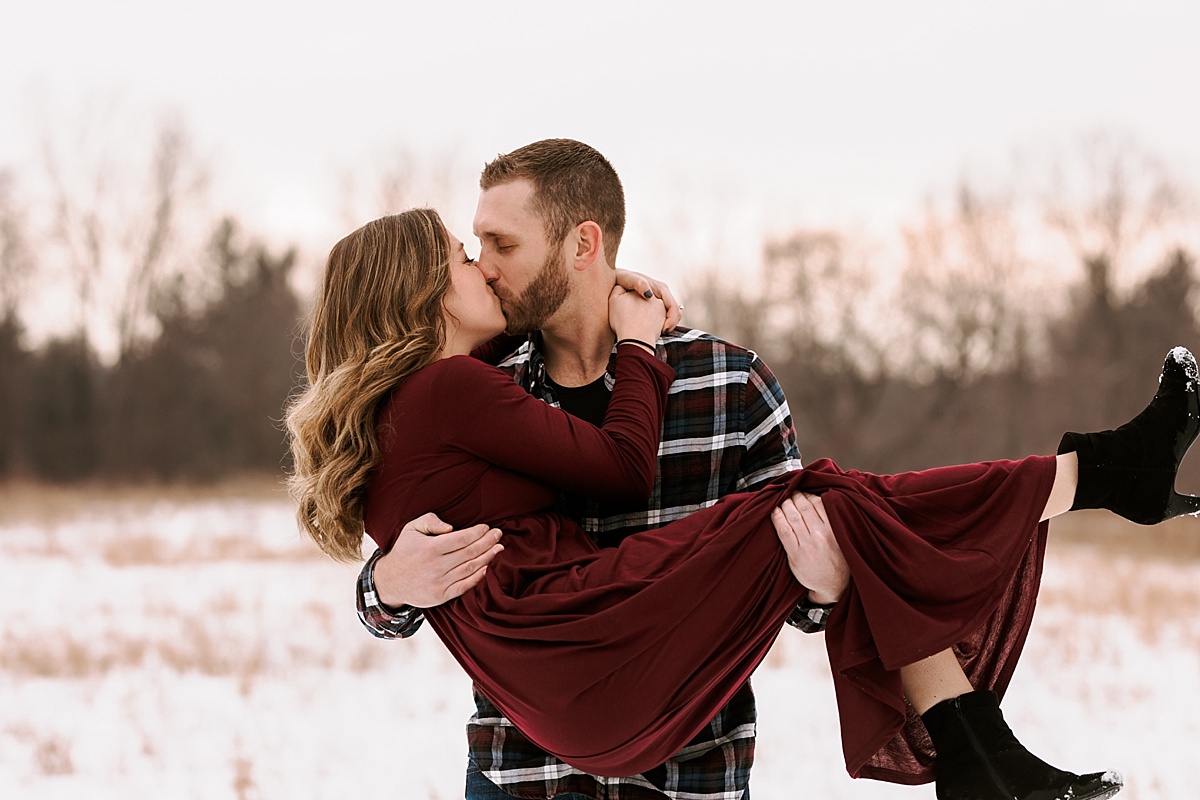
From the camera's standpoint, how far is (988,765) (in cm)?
208

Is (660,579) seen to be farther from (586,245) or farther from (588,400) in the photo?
(586,245)

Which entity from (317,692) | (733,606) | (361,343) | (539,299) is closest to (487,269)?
(539,299)

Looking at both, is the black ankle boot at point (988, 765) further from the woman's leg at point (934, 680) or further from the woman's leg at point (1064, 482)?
the woman's leg at point (1064, 482)

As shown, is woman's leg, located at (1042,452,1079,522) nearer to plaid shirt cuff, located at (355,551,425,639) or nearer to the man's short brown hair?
the man's short brown hair

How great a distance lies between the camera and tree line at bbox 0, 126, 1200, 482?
57.3 feet

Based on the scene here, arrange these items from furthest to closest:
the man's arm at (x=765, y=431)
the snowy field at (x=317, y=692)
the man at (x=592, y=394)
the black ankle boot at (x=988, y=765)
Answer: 1. the snowy field at (x=317, y=692)
2. the man's arm at (x=765, y=431)
3. the man at (x=592, y=394)
4. the black ankle boot at (x=988, y=765)

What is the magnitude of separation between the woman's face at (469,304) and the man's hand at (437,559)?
44 cm

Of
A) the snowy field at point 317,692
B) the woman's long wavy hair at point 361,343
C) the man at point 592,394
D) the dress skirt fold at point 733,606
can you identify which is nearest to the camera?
the dress skirt fold at point 733,606

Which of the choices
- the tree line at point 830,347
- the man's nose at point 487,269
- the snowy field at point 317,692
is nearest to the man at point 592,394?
the man's nose at point 487,269

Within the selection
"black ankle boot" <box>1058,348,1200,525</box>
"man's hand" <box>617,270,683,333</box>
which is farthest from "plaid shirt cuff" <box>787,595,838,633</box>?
"man's hand" <box>617,270,683,333</box>

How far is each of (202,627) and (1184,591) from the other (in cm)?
830

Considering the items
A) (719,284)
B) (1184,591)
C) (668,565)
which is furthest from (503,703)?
(719,284)

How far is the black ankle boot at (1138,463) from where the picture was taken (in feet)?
7.04

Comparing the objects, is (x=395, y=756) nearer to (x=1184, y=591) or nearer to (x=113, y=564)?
(x=113, y=564)
